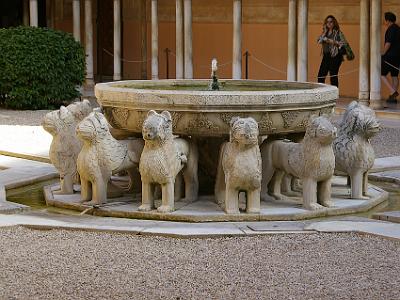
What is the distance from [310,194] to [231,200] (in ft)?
2.56

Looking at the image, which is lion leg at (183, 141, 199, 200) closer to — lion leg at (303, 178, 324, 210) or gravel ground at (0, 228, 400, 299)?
lion leg at (303, 178, 324, 210)

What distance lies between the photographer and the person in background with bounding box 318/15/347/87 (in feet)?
64.3

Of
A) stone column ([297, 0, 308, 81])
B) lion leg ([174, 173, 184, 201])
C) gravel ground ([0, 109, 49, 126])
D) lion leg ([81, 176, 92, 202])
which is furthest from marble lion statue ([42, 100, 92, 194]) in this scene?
stone column ([297, 0, 308, 81])

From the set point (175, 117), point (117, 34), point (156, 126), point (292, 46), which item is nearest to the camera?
point (156, 126)

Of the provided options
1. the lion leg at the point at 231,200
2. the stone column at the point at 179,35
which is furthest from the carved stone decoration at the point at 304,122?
the stone column at the point at 179,35

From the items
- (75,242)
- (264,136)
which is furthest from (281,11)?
(75,242)

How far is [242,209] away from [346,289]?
8.89 ft

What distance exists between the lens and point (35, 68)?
20.8 meters

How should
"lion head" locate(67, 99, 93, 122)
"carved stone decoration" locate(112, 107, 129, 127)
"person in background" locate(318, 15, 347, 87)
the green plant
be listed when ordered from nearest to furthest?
1. "carved stone decoration" locate(112, 107, 129, 127)
2. "lion head" locate(67, 99, 93, 122)
3. "person in background" locate(318, 15, 347, 87)
4. the green plant

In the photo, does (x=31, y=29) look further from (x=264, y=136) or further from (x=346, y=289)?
(x=346, y=289)

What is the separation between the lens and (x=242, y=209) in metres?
9.59

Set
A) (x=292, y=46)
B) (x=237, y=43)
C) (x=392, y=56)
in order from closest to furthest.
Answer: (x=392, y=56)
(x=292, y=46)
(x=237, y=43)

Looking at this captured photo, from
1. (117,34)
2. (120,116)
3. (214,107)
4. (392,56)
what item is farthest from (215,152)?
(117,34)

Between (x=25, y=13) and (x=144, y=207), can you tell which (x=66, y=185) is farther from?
(x=25, y=13)
